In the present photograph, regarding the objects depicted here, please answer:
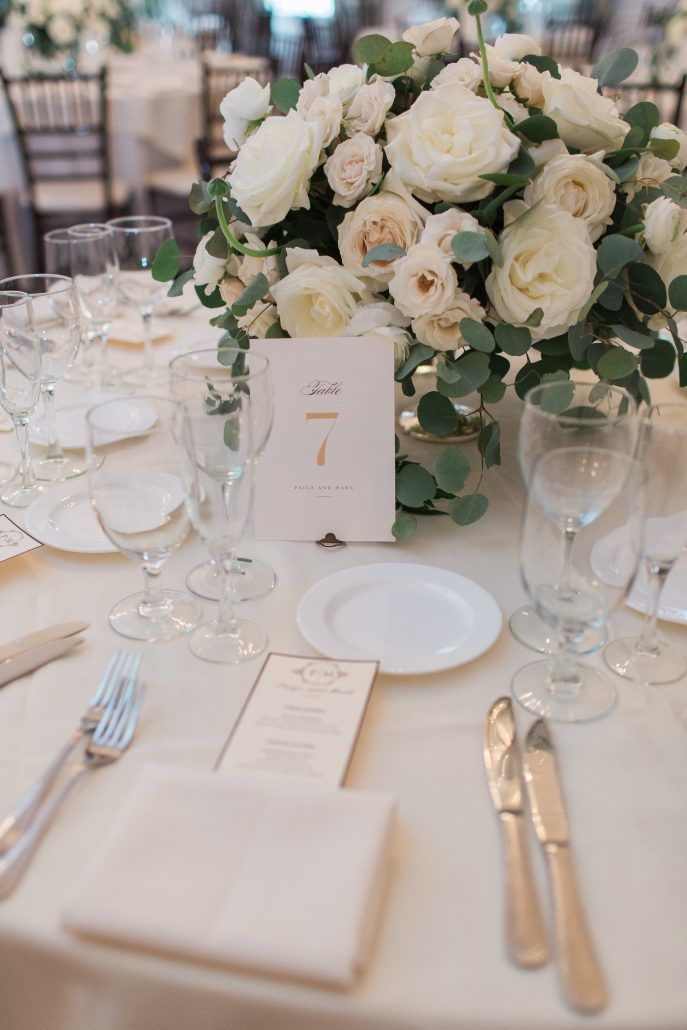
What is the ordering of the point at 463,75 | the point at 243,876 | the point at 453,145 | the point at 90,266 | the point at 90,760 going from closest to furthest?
the point at 243,876 < the point at 90,760 < the point at 453,145 < the point at 463,75 < the point at 90,266

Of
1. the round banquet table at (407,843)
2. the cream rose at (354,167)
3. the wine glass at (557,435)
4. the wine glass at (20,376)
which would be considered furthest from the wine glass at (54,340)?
the wine glass at (557,435)

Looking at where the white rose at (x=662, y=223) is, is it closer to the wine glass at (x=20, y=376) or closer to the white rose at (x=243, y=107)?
the white rose at (x=243, y=107)

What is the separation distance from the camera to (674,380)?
5.17 ft

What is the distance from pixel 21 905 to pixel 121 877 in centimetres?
8

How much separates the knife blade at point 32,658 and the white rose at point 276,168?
537 mm

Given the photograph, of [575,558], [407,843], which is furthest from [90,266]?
[407,843]

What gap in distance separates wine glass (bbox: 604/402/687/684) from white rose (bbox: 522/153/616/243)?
0.28 meters

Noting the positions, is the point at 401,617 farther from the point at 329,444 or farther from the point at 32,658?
the point at 32,658

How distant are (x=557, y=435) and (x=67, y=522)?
613 millimetres

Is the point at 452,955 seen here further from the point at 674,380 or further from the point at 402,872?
the point at 674,380

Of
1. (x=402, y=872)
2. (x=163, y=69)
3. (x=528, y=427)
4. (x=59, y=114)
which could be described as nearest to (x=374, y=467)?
(x=528, y=427)

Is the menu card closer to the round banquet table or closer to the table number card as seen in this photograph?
the round banquet table

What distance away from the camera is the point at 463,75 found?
43.8 inches

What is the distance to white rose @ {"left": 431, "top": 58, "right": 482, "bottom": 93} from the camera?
1.11 metres
